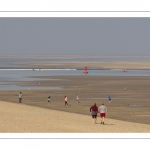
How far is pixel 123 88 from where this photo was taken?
174 ft

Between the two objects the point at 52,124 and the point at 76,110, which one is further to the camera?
the point at 76,110

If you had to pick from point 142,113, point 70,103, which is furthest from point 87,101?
point 142,113

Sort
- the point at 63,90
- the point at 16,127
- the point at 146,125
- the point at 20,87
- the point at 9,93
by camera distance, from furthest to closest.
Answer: the point at 20,87, the point at 63,90, the point at 9,93, the point at 146,125, the point at 16,127

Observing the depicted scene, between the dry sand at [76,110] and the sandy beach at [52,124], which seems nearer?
the sandy beach at [52,124]

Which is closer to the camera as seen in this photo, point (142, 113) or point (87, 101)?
point (142, 113)

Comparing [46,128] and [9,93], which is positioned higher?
[9,93]

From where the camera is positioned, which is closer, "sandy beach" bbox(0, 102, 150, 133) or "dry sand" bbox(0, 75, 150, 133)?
"sandy beach" bbox(0, 102, 150, 133)

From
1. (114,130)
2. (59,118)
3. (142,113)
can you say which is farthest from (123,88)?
(114,130)

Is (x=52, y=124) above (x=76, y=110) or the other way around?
the other way around
